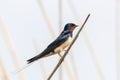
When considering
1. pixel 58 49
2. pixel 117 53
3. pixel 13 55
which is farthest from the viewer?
pixel 117 53

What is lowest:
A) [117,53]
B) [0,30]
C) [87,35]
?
[117,53]

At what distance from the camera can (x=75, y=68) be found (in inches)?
44.8

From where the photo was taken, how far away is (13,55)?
1.07 m

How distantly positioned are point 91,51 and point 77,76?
0.10 meters

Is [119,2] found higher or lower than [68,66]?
higher

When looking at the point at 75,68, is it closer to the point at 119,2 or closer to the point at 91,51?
the point at 91,51

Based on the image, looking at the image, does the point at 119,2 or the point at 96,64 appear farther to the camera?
the point at 119,2

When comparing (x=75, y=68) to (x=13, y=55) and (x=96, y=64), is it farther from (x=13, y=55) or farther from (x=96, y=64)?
(x=13, y=55)

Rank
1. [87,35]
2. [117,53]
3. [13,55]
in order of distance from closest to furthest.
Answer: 1. [13,55]
2. [87,35]
3. [117,53]

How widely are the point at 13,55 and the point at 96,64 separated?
10.9 inches

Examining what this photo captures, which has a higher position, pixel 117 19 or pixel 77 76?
pixel 117 19

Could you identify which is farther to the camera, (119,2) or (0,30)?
(119,2)

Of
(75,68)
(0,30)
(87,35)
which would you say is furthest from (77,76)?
(0,30)

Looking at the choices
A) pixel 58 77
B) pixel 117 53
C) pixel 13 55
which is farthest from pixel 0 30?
pixel 117 53
